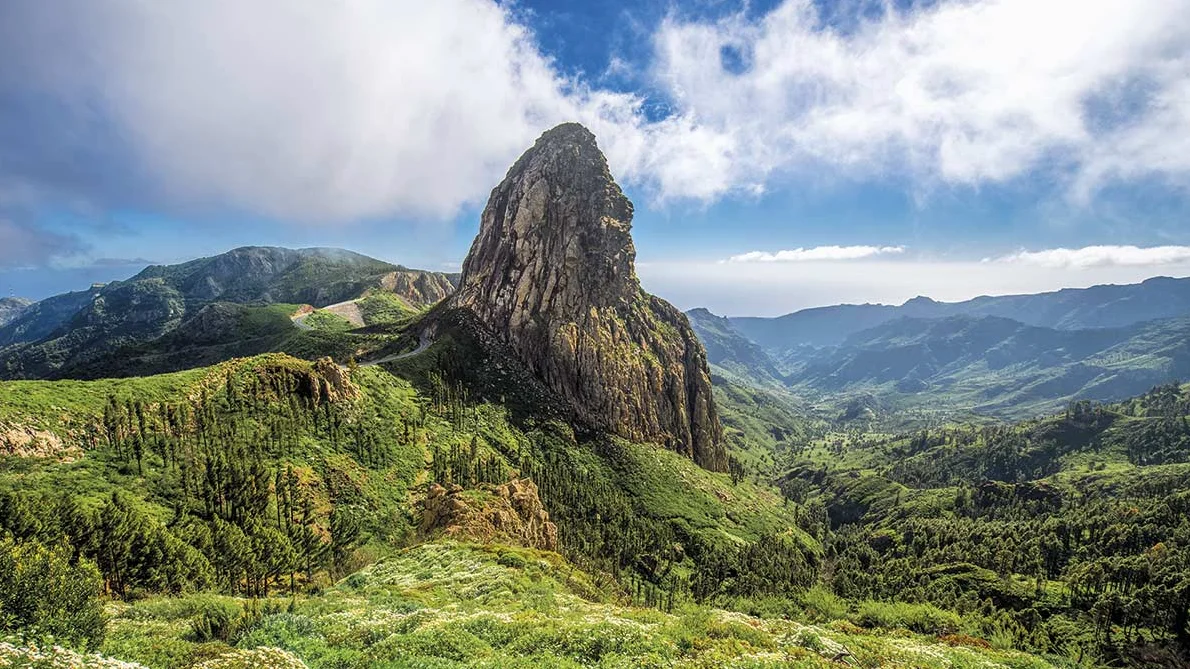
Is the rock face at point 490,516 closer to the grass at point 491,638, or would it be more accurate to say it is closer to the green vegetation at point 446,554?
the green vegetation at point 446,554

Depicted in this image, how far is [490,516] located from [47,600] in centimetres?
6059

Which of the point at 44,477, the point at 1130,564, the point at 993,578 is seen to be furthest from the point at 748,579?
the point at 44,477

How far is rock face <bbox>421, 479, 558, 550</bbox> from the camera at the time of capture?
71812 mm

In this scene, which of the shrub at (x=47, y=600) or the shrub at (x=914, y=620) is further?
the shrub at (x=914, y=620)

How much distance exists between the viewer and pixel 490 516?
250 feet

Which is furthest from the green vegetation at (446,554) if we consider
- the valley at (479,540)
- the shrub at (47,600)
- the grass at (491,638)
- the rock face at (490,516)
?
the rock face at (490,516)

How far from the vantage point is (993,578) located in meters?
134

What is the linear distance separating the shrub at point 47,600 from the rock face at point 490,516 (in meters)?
50.8

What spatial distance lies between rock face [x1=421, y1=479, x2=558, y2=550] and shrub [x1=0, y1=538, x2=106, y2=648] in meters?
50.8

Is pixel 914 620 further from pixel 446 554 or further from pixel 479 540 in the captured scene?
pixel 446 554

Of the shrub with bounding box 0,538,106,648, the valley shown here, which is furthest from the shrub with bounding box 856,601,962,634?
the shrub with bounding box 0,538,106,648

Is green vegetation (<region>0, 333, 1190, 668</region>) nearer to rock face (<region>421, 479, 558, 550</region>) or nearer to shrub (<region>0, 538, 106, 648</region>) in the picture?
shrub (<region>0, 538, 106, 648</region>)

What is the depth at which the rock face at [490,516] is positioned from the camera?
71.8m

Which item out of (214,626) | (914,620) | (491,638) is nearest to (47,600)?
(214,626)
